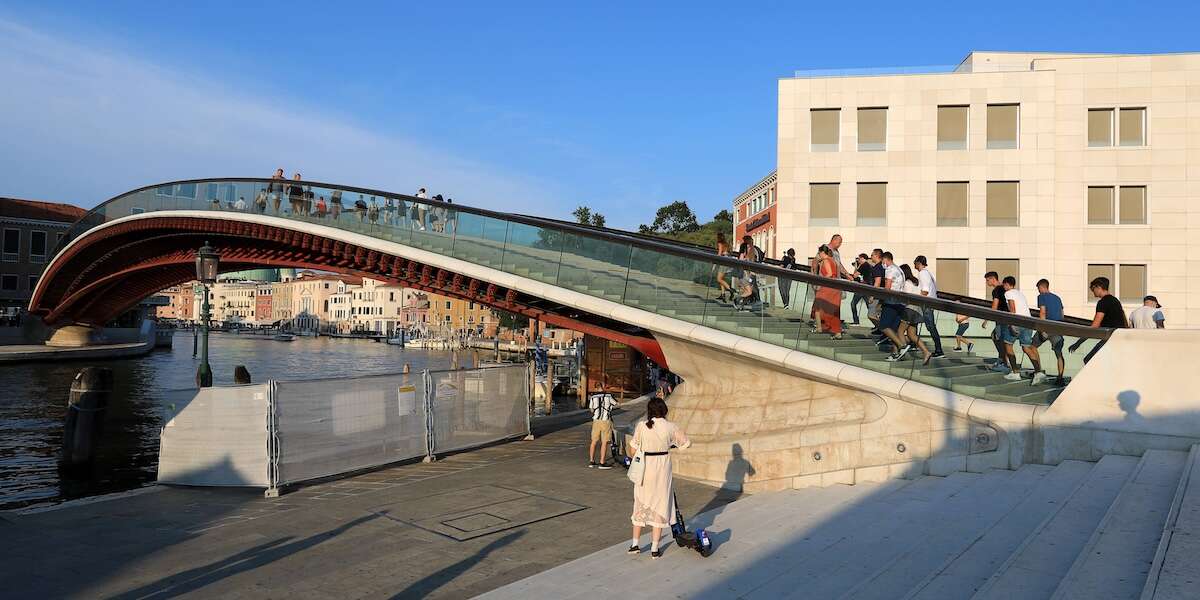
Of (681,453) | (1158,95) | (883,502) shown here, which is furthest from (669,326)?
(1158,95)

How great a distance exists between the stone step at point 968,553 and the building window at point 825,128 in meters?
20.5

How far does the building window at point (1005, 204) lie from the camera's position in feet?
88.2

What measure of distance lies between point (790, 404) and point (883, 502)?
135 inches

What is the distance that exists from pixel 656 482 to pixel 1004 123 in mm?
24516

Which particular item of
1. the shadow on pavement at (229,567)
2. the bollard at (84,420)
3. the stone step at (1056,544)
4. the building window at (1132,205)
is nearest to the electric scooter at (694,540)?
the stone step at (1056,544)

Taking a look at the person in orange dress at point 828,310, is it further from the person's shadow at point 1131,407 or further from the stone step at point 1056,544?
the stone step at point 1056,544

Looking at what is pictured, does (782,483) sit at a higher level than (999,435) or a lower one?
lower

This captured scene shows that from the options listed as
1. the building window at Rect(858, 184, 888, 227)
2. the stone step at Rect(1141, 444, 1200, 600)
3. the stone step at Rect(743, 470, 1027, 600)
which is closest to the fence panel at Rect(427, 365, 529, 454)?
the stone step at Rect(743, 470, 1027, 600)

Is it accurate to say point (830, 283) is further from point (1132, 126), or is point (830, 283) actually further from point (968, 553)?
point (1132, 126)

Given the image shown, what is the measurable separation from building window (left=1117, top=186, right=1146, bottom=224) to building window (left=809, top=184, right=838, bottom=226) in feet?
31.2

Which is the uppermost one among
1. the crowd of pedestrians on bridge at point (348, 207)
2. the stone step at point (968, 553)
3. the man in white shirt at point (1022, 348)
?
the crowd of pedestrians on bridge at point (348, 207)

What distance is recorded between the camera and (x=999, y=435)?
10172mm

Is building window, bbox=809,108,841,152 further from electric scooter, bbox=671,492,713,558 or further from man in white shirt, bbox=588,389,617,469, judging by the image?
electric scooter, bbox=671,492,713,558

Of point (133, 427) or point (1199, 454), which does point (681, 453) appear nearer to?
point (1199, 454)
